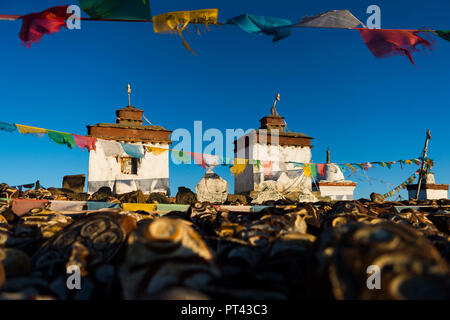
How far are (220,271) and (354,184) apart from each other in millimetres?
16004

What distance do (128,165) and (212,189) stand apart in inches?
214

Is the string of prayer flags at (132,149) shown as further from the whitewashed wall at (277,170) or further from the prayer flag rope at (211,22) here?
the whitewashed wall at (277,170)

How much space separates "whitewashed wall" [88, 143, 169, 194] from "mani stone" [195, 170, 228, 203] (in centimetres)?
327

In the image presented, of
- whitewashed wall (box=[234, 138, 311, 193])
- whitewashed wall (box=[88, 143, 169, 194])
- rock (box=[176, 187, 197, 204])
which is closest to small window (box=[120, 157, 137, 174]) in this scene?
whitewashed wall (box=[88, 143, 169, 194])

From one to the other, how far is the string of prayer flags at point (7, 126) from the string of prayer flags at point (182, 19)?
16.9ft

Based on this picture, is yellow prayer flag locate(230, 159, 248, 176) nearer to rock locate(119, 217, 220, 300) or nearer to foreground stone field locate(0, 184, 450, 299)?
foreground stone field locate(0, 184, 450, 299)

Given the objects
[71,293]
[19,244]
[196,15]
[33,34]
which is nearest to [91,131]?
[33,34]

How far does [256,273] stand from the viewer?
4.66 ft

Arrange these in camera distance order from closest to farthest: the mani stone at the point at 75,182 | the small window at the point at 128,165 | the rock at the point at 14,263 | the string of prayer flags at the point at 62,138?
the rock at the point at 14,263 → the string of prayer flags at the point at 62,138 → the mani stone at the point at 75,182 → the small window at the point at 128,165

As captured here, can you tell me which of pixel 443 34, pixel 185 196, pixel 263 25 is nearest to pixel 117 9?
pixel 263 25

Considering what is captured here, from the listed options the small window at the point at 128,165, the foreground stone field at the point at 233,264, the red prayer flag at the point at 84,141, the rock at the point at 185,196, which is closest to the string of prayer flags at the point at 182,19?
the foreground stone field at the point at 233,264

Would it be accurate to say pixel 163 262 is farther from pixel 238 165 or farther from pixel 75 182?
pixel 75 182

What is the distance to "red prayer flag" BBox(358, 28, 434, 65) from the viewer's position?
421 centimetres

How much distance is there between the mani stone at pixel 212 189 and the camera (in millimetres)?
13352
